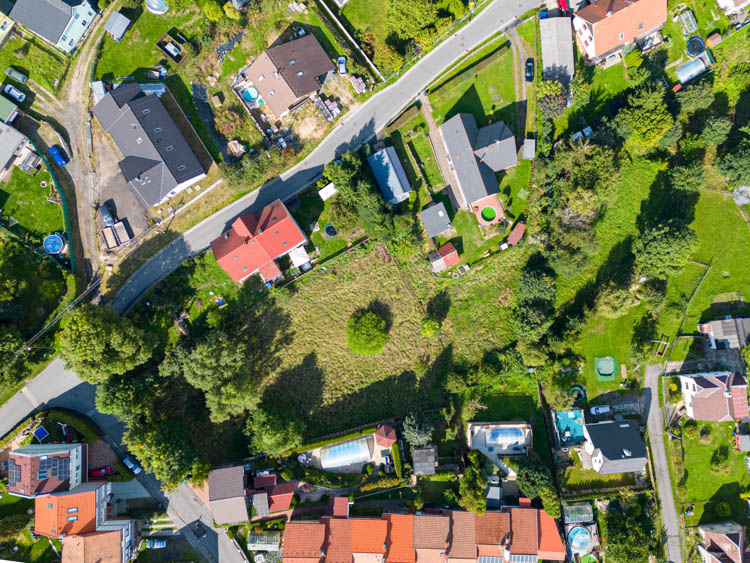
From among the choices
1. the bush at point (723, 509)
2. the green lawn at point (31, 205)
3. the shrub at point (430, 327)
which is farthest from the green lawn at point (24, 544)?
the bush at point (723, 509)

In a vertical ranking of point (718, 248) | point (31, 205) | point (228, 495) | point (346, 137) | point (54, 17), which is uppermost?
point (54, 17)

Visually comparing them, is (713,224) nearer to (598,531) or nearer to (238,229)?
(598,531)

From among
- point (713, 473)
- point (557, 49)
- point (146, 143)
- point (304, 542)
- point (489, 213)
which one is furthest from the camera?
point (489, 213)

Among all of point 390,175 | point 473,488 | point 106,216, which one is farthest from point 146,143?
point 473,488

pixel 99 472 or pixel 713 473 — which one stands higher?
pixel 99 472

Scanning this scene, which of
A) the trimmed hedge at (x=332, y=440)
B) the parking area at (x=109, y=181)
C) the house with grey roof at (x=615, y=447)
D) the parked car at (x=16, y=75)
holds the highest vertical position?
the parked car at (x=16, y=75)

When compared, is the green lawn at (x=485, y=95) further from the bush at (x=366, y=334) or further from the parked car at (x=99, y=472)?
the parked car at (x=99, y=472)

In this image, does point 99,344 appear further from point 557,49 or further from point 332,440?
point 557,49

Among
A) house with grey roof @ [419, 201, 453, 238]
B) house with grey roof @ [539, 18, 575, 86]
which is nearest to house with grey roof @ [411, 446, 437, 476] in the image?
house with grey roof @ [419, 201, 453, 238]
